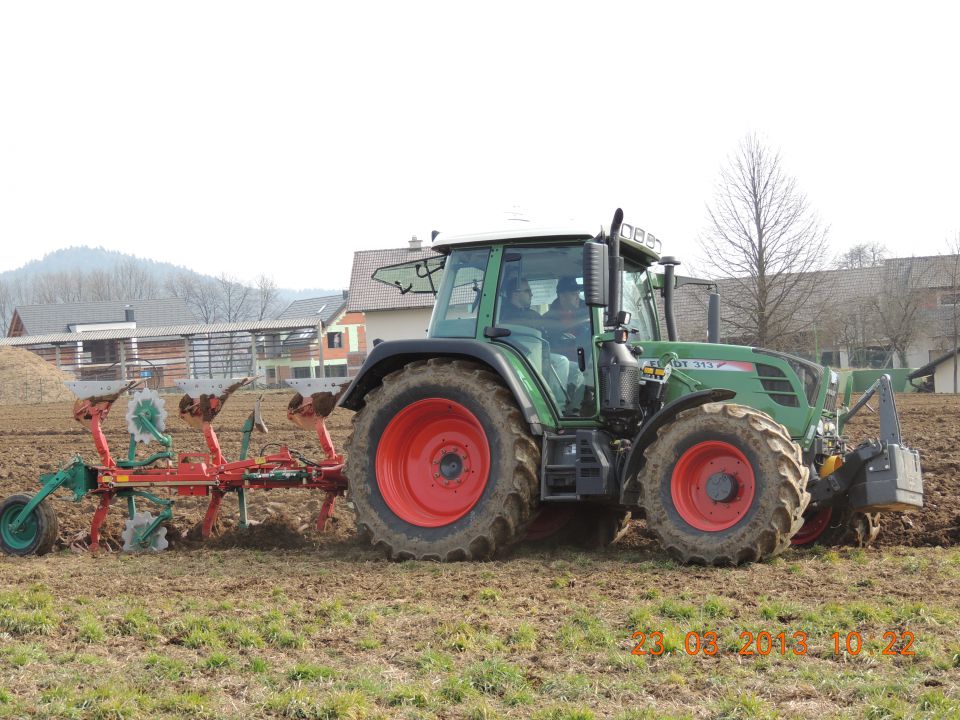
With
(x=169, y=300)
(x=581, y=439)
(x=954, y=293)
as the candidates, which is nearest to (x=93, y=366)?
(x=169, y=300)

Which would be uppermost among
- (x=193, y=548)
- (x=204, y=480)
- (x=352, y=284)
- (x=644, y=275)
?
(x=352, y=284)

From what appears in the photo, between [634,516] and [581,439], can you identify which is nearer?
[581,439]

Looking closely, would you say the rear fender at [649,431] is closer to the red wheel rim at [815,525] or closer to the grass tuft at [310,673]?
the red wheel rim at [815,525]

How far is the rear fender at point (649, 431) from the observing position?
6.89 meters

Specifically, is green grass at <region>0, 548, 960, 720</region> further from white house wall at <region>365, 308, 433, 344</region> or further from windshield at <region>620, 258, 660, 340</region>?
white house wall at <region>365, 308, 433, 344</region>

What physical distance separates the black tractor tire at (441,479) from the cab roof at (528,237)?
0.91m

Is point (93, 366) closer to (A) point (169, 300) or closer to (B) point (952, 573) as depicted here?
(A) point (169, 300)

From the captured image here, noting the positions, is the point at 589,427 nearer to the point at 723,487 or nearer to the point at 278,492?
the point at 723,487

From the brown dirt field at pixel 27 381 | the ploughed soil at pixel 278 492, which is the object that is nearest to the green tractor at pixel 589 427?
the ploughed soil at pixel 278 492

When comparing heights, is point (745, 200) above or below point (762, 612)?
above

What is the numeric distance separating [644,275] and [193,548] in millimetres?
4451

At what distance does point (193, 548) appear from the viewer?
8.75 metres

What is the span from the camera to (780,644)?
494 cm

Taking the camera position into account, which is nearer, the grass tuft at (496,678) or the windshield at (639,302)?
the grass tuft at (496,678)
